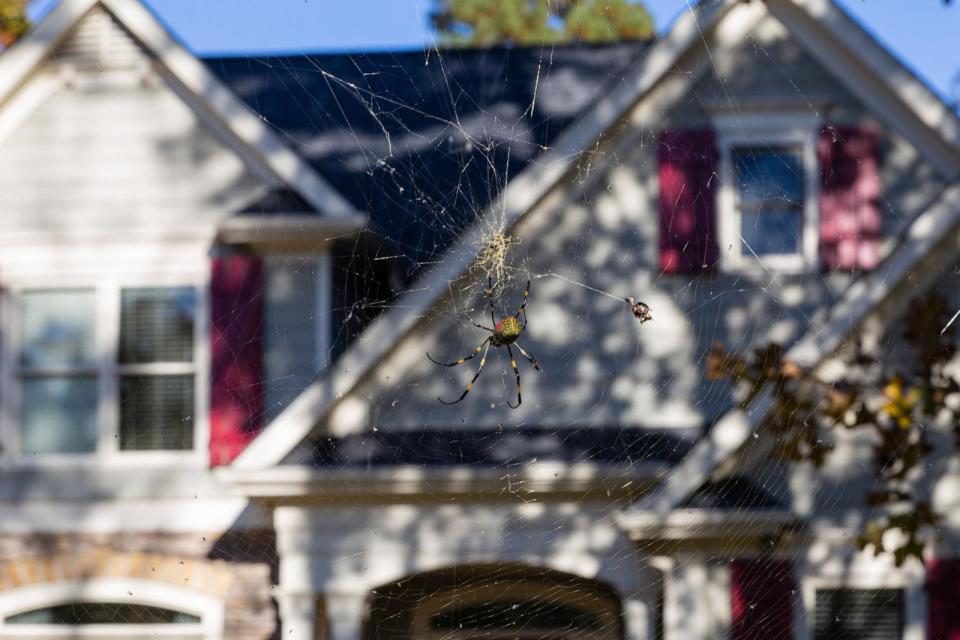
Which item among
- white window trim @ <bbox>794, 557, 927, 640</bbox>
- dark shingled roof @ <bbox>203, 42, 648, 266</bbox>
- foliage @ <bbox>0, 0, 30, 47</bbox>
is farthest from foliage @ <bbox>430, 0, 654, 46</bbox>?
white window trim @ <bbox>794, 557, 927, 640</bbox>

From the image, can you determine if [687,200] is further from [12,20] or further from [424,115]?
[12,20]

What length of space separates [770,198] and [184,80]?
12.2 feet

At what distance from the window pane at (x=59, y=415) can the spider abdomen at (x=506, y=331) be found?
9.79 ft

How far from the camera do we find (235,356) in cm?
731

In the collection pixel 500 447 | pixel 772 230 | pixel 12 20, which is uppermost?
pixel 12 20

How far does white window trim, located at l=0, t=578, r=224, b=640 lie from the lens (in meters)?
7.28

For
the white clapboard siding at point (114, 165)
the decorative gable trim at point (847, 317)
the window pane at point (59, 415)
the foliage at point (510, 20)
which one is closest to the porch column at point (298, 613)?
the window pane at point (59, 415)

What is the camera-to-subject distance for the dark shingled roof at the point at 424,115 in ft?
24.1

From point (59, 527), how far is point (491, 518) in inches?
106

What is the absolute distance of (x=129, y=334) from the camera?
297 inches

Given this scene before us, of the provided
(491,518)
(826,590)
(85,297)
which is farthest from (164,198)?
(826,590)

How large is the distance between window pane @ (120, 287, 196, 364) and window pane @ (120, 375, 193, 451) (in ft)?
0.51

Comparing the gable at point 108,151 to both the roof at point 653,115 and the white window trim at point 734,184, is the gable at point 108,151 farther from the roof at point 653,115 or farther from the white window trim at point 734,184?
the white window trim at point 734,184

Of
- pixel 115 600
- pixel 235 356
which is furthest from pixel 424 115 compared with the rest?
pixel 115 600
